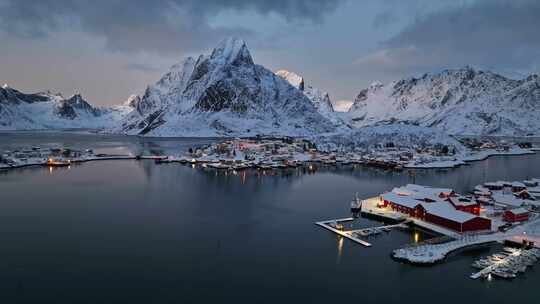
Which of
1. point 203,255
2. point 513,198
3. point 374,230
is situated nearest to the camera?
point 203,255

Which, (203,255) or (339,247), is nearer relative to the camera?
(203,255)

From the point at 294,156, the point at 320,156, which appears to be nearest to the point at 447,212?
the point at 320,156

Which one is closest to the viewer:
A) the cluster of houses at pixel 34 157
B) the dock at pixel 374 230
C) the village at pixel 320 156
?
the dock at pixel 374 230

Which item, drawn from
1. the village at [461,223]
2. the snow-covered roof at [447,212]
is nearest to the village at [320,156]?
the village at [461,223]

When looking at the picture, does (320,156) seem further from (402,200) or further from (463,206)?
(463,206)

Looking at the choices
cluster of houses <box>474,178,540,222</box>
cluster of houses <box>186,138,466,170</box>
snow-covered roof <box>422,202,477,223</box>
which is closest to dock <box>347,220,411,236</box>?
snow-covered roof <box>422,202,477,223</box>

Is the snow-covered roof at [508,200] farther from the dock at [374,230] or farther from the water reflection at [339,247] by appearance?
the water reflection at [339,247]

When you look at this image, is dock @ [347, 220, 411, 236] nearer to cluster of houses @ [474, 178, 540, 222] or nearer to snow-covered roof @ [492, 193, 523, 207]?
cluster of houses @ [474, 178, 540, 222]
